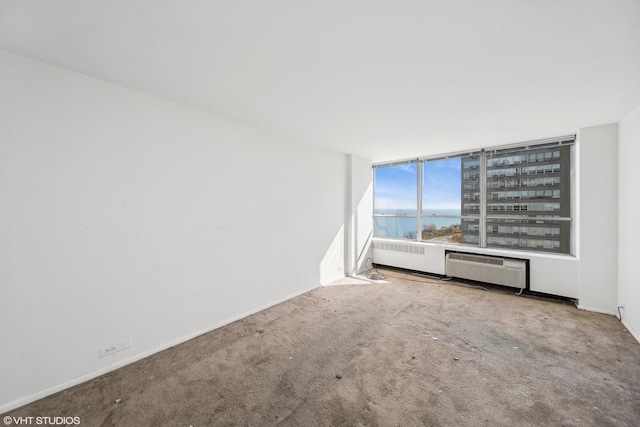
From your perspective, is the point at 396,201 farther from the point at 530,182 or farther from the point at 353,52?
the point at 353,52

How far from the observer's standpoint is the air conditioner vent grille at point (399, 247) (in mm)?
4875

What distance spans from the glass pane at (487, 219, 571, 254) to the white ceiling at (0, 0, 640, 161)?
1812 millimetres

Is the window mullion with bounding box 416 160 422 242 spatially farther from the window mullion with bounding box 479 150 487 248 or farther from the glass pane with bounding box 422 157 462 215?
the window mullion with bounding box 479 150 487 248

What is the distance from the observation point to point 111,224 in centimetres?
206

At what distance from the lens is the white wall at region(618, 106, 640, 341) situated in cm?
255

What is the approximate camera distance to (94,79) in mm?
1976

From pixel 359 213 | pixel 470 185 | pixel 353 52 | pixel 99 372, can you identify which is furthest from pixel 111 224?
pixel 470 185

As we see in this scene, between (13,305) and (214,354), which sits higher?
(13,305)

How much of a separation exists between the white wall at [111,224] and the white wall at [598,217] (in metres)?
4.32

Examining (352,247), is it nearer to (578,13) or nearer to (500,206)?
(500,206)

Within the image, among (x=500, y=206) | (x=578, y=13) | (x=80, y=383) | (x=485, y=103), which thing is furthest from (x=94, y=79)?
(x=500, y=206)

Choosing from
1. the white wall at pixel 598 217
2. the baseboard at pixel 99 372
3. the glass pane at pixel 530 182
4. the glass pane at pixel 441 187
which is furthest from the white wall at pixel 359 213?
the white wall at pixel 598 217

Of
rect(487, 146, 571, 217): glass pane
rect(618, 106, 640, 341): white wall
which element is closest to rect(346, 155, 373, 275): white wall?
rect(487, 146, 571, 217): glass pane

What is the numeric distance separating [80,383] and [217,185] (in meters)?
2.02
